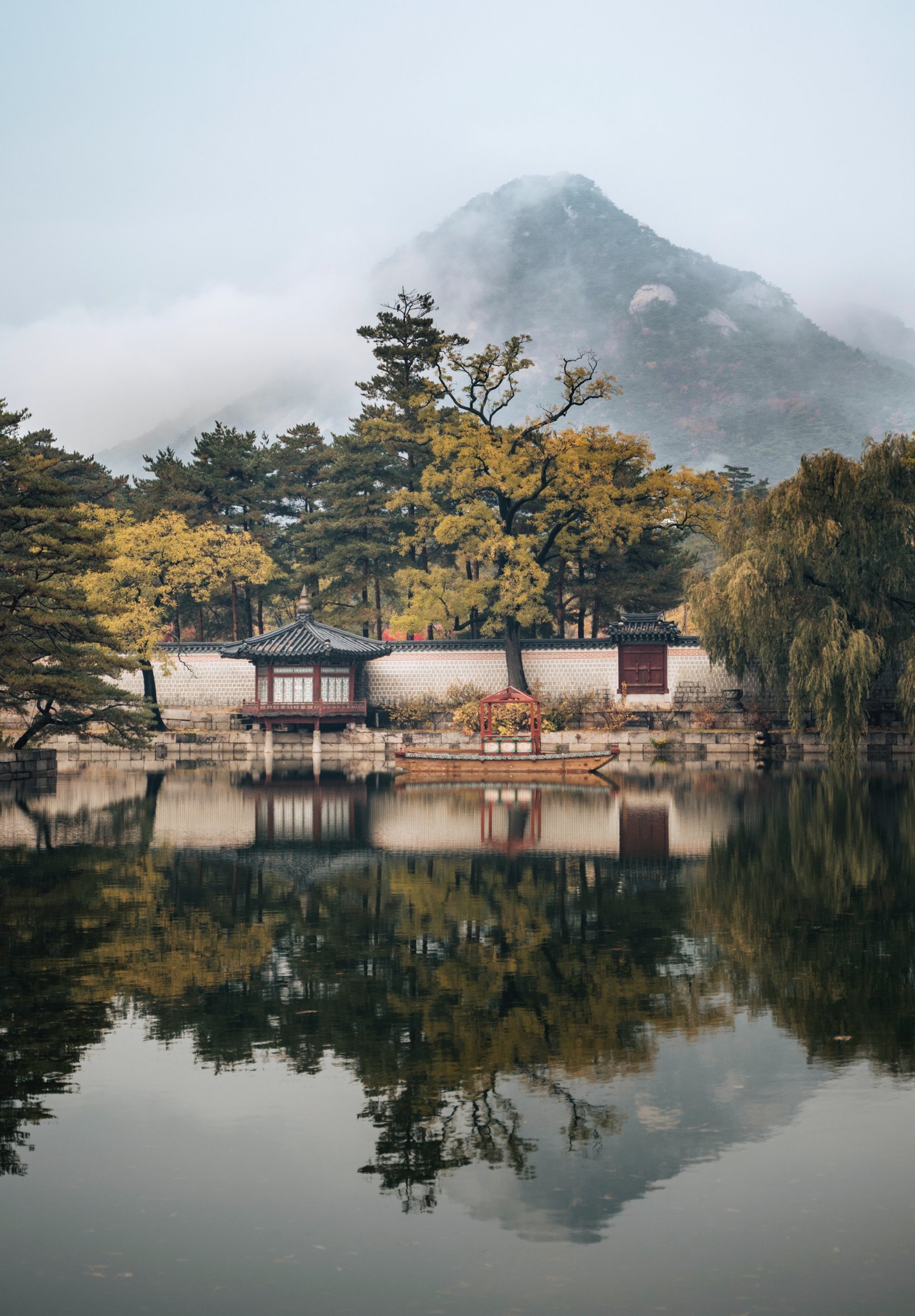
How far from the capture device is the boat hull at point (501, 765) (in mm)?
Answer: 33969

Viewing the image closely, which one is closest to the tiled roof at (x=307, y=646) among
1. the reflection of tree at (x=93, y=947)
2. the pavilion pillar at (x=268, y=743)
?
the pavilion pillar at (x=268, y=743)

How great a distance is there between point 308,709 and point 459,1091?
36.8 metres

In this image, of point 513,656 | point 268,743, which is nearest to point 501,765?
point 513,656

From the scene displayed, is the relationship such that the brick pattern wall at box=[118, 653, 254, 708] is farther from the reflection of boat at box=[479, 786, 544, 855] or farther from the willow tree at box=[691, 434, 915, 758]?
the willow tree at box=[691, 434, 915, 758]

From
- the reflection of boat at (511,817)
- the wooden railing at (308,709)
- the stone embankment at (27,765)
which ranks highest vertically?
the wooden railing at (308,709)

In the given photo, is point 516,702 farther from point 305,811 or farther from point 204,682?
point 305,811

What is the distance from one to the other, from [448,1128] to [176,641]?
44522 millimetres

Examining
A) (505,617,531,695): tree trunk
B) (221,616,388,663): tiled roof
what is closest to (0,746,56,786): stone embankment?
(221,616,388,663): tiled roof

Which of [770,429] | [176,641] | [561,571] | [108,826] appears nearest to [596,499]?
[561,571]

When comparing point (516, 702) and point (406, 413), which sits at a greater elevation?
point (406, 413)

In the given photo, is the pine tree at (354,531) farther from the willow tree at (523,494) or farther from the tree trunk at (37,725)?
the tree trunk at (37,725)

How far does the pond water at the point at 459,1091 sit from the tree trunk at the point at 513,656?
28248 mm

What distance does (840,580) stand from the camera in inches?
1342

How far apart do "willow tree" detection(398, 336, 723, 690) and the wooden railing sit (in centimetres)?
357
